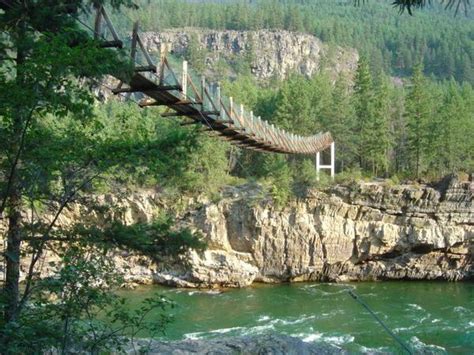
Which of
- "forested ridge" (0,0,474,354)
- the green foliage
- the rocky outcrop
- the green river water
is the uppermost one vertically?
"forested ridge" (0,0,474,354)

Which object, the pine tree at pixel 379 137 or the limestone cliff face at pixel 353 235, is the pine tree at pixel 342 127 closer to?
the pine tree at pixel 379 137

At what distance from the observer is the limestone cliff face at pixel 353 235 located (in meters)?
19.2

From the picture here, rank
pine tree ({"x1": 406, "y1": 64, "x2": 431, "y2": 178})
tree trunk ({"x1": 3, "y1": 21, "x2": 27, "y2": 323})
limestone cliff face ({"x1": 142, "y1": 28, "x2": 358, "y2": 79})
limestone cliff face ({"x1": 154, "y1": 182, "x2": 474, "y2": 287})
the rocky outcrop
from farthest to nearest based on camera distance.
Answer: limestone cliff face ({"x1": 142, "y1": 28, "x2": 358, "y2": 79}) < pine tree ({"x1": 406, "y1": 64, "x2": 431, "y2": 178}) < limestone cliff face ({"x1": 154, "y1": 182, "x2": 474, "y2": 287}) < the rocky outcrop < tree trunk ({"x1": 3, "y1": 21, "x2": 27, "y2": 323})

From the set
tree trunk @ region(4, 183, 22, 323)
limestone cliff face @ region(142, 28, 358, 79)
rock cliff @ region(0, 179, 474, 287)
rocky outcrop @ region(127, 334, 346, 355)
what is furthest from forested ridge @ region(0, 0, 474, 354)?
limestone cliff face @ region(142, 28, 358, 79)

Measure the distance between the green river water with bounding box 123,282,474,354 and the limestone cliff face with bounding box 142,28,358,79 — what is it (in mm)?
46239

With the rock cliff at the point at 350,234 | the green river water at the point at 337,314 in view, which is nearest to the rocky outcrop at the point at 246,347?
the green river water at the point at 337,314

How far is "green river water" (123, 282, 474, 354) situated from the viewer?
11758mm

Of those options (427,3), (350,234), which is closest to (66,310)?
(427,3)

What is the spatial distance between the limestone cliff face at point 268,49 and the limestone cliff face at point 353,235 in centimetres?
4300

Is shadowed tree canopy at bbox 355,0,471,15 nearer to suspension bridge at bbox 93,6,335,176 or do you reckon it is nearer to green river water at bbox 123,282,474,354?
suspension bridge at bbox 93,6,335,176

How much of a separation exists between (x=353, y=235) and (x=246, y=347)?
12.7 m

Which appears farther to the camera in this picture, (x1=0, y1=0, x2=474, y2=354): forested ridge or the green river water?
the green river water

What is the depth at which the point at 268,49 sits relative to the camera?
63.5m

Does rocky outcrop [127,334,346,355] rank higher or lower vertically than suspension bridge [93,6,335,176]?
lower
